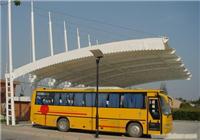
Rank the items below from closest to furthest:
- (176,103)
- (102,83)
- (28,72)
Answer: (28,72)
(102,83)
(176,103)

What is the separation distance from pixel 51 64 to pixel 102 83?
54.4 feet

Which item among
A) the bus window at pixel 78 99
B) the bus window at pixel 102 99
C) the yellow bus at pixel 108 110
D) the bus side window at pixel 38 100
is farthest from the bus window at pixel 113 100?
the bus side window at pixel 38 100

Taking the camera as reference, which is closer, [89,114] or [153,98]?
[153,98]

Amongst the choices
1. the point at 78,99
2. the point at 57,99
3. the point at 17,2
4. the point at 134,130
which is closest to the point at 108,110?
the point at 134,130

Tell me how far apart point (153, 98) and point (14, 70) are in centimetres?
1060

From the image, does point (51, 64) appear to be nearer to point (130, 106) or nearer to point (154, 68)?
point (130, 106)

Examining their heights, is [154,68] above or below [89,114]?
above

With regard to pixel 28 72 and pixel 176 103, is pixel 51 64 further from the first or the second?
pixel 176 103

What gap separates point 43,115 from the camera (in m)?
24.4

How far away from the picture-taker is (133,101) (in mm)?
21484

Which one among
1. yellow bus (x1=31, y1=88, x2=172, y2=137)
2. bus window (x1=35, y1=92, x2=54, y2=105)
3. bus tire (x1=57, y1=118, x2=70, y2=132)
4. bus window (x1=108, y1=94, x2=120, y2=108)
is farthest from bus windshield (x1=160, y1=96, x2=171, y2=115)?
bus window (x1=35, y1=92, x2=54, y2=105)

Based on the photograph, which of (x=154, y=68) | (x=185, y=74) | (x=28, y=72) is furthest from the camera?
(x=185, y=74)

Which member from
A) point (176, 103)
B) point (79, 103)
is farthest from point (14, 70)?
point (176, 103)

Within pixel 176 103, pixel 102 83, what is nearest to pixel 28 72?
pixel 102 83
